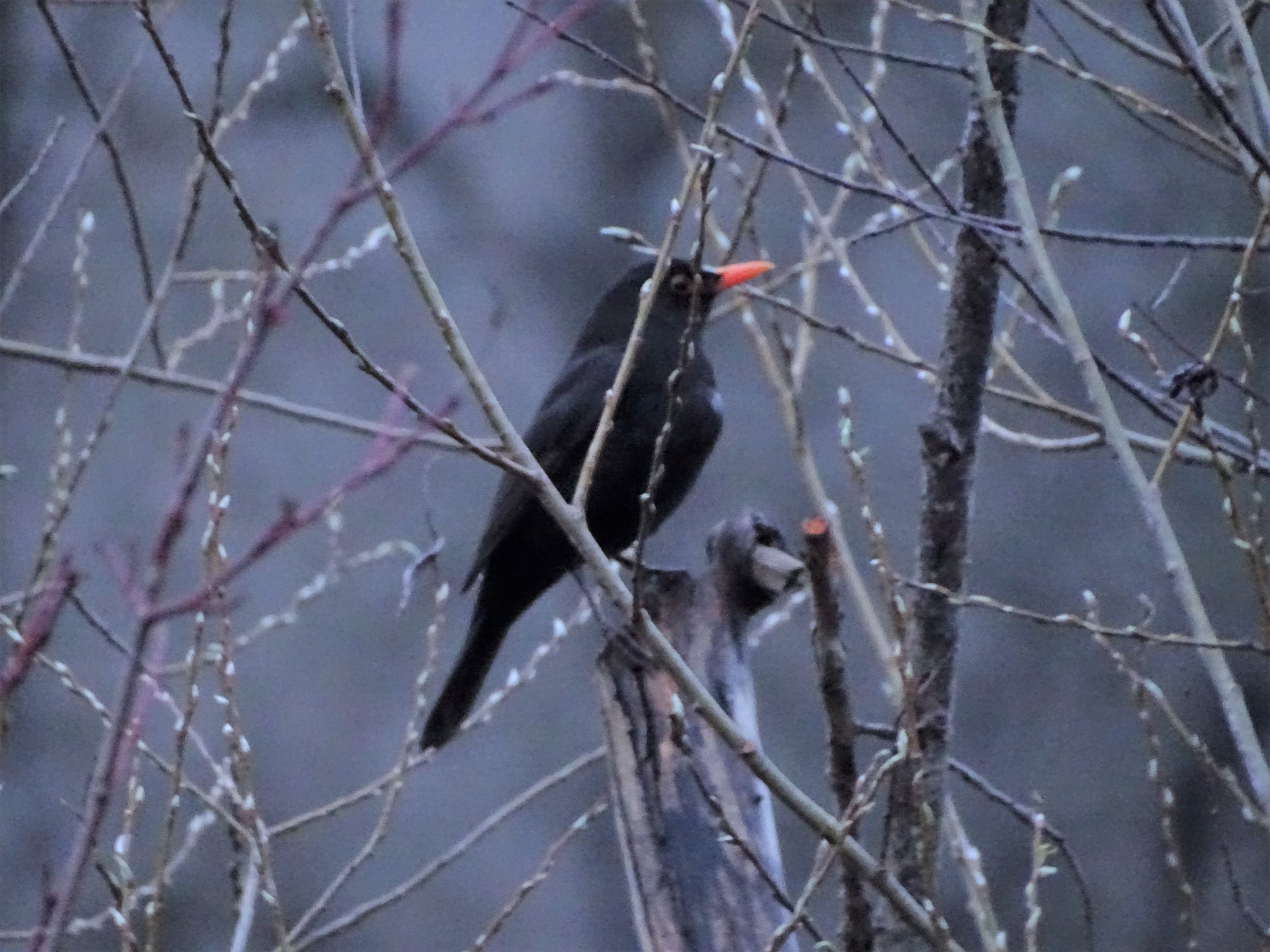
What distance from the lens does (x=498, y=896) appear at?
5988 millimetres

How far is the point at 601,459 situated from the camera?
11.6 feet

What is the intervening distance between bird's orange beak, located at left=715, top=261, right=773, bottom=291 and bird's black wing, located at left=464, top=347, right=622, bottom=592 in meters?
0.33

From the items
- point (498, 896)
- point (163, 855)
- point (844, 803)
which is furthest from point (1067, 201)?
point (163, 855)

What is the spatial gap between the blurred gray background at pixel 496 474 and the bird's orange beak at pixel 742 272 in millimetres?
2297

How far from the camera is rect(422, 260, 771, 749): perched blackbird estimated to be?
3.61 metres

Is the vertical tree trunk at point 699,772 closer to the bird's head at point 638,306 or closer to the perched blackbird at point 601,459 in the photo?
the perched blackbird at point 601,459

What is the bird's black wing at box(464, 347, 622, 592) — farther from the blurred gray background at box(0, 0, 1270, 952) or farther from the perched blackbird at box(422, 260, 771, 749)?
the blurred gray background at box(0, 0, 1270, 952)

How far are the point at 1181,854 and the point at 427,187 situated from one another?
143 inches

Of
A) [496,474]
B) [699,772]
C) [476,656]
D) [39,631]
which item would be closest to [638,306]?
[476,656]

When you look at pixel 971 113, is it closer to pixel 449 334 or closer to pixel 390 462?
pixel 449 334

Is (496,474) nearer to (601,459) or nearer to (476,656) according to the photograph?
(476,656)

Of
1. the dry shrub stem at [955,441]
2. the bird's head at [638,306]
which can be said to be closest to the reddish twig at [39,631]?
the dry shrub stem at [955,441]

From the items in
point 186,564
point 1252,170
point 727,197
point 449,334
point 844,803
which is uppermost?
point 727,197

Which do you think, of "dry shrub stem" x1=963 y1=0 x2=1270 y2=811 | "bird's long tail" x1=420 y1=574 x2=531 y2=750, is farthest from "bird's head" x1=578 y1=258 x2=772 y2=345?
"dry shrub stem" x1=963 y1=0 x2=1270 y2=811
